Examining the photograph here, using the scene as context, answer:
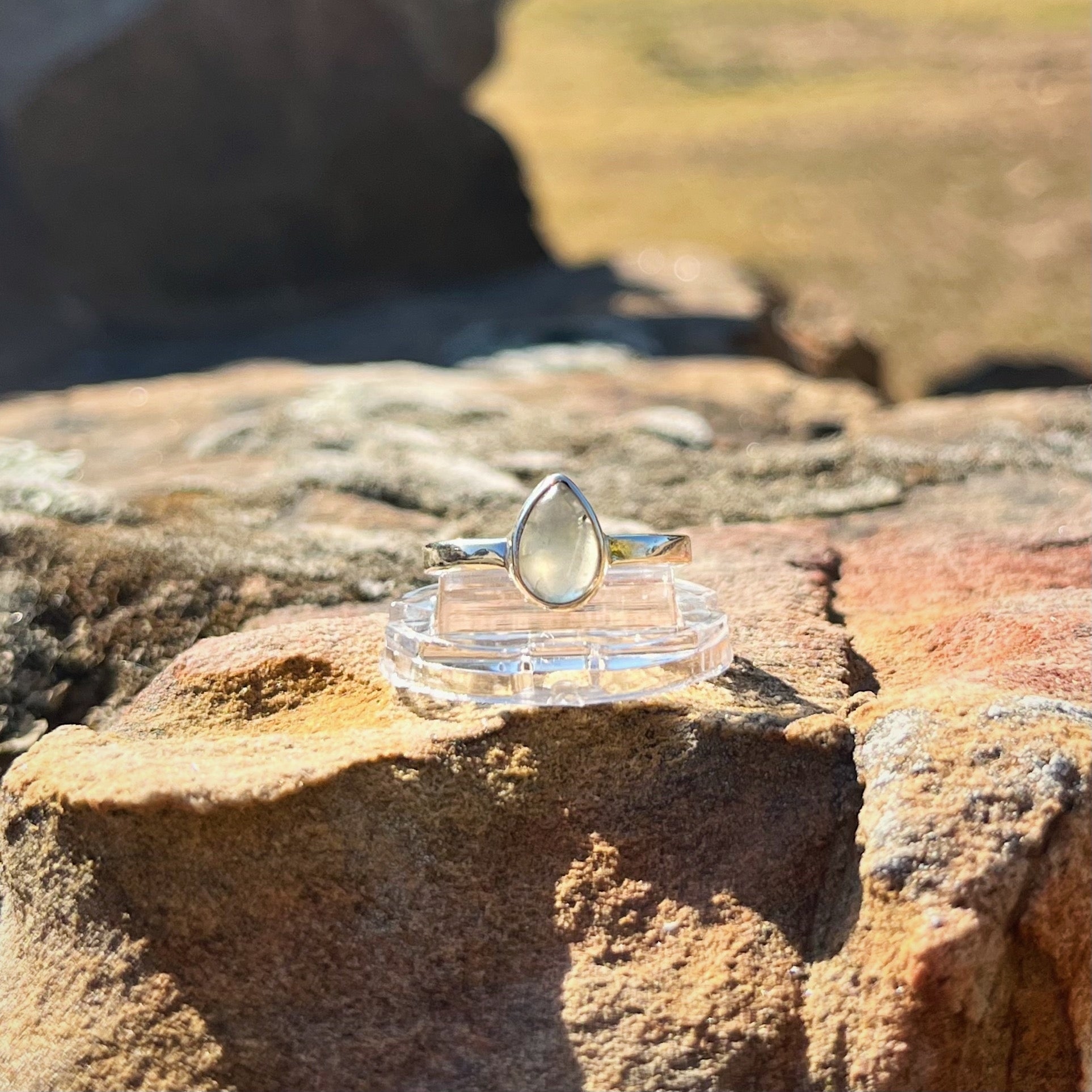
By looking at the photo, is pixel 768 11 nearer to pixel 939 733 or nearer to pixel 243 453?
pixel 243 453

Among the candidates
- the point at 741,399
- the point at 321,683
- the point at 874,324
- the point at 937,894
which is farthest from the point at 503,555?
the point at 874,324

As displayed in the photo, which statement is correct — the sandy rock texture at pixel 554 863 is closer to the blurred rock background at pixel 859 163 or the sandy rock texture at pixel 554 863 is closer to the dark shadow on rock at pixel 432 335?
the dark shadow on rock at pixel 432 335

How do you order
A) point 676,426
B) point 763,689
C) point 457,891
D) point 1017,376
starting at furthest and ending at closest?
1. point 1017,376
2. point 676,426
3. point 763,689
4. point 457,891

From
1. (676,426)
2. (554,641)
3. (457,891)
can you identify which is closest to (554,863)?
(457,891)

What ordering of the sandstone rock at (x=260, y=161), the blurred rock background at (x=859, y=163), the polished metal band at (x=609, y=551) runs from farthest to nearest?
the blurred rock background at (x=859, y=163)
the sandstone rock at (x=260, y=161)
the polished metal band at (x=609, y=551)

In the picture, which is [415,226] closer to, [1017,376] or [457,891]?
[1017,376]

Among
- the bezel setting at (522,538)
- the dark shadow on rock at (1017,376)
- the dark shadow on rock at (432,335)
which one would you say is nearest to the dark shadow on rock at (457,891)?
the bezel setting at (522,538)

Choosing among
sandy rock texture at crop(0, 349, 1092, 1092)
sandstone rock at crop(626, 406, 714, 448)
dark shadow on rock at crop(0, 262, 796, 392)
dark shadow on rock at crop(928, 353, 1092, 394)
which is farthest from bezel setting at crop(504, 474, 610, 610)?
dark shadow on rock at crop(928, 353, 1092, 394)
